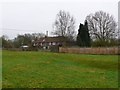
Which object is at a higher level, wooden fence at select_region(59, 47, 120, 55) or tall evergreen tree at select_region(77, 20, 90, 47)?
Answer: tall evergreen tree at select_region(77, 20, 90, 47)

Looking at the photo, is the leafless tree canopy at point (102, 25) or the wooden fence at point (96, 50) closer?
the wooden fence at point (96, 50)

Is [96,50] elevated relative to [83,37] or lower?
lower

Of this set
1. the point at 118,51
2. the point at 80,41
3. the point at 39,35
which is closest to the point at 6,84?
the point at 118,51

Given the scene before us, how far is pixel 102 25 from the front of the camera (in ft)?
256

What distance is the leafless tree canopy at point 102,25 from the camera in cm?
7656

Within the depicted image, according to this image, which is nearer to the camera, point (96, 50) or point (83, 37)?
point (96, 50)

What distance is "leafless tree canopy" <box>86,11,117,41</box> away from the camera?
251ft

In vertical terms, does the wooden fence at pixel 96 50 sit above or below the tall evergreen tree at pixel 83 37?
below

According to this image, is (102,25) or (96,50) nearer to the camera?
(96,50)

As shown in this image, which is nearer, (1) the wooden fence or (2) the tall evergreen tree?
(1) the wooden fence

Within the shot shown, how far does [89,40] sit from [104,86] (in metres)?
55.7

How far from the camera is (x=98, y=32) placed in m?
77.7

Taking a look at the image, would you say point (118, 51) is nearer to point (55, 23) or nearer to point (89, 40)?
point (89, 40)

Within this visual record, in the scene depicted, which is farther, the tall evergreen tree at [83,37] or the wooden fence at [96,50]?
the tall evergreen tree at [83,37]
